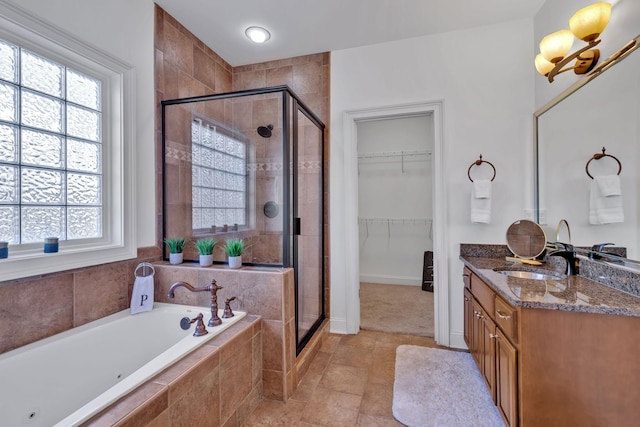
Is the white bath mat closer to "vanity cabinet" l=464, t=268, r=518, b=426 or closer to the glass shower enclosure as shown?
"vanity cabinet" l=464, t=268, r=518, b=426

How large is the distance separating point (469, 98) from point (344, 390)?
2.58m

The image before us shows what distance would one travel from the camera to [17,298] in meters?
1.42

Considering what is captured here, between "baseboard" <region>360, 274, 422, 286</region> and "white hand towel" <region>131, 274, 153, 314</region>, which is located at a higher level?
"white hand towel" <region>131, 274, 153, 314</region>

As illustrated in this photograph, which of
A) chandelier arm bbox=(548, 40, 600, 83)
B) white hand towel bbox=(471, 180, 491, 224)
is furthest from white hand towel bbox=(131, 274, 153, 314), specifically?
chandelier arm bbox=(548, 40, 600, 83)

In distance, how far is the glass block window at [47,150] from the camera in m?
1.44

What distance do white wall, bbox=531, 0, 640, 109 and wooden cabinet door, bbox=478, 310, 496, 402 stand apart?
5.49 ft

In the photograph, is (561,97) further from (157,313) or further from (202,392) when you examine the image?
(157,313)

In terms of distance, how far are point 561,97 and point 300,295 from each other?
7.80 ft

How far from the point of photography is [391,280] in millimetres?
4484

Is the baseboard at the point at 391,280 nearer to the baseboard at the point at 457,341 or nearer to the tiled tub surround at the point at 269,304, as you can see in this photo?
the baseboard at the point at 457,341

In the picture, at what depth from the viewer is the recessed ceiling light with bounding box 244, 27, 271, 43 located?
2.51 meters

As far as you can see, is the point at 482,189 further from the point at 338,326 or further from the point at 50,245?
the point at 50,245

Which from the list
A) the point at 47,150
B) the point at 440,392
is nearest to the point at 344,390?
the point at 440,392

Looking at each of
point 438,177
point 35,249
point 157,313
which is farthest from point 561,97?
point 35,249
